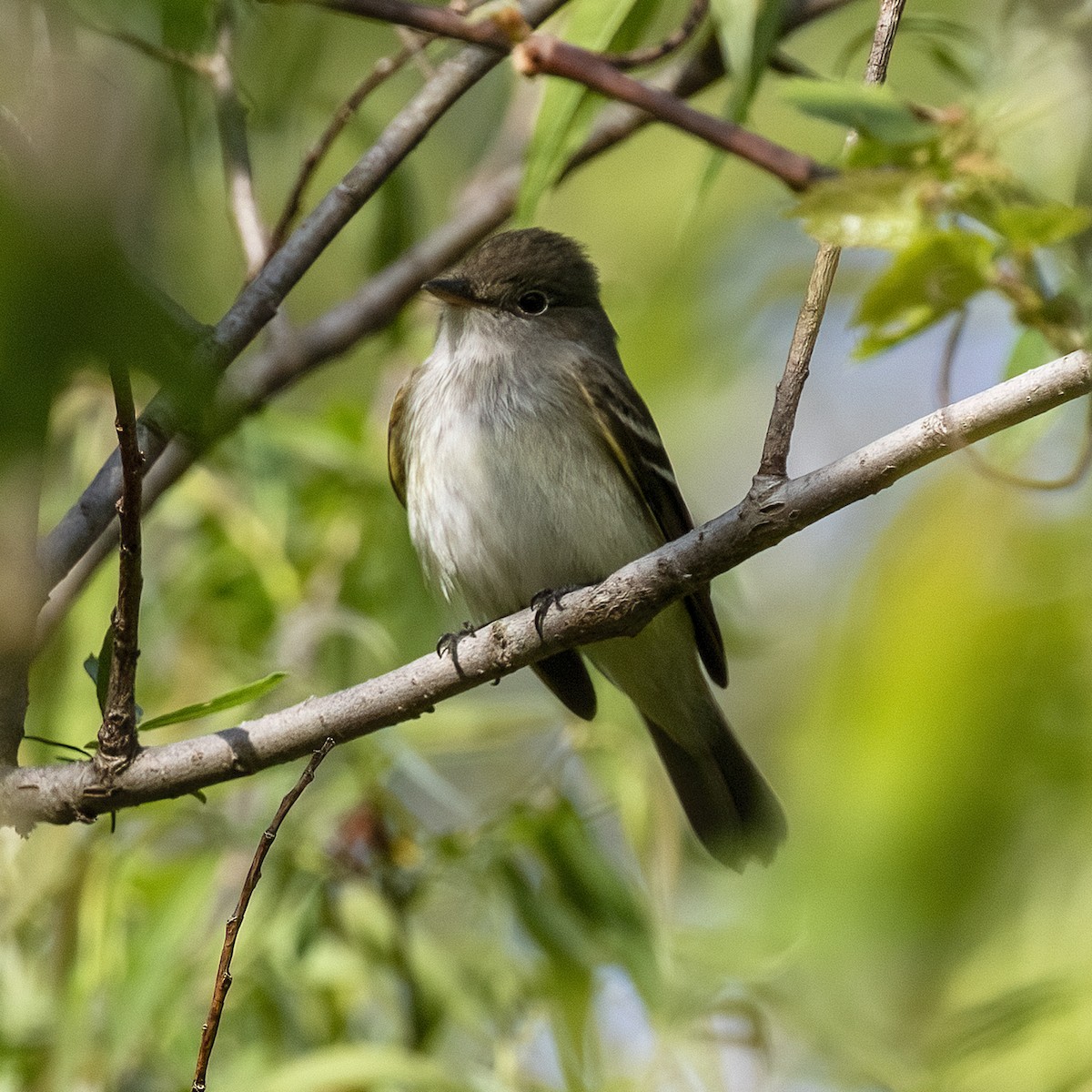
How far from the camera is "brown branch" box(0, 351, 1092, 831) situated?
244 cm

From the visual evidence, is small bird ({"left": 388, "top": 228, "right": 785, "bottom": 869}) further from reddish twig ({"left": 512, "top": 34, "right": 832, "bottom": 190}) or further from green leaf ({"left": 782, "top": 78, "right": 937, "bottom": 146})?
green leaf ({"left": 782, "top": 78, "right": 937, "bottom": 146})

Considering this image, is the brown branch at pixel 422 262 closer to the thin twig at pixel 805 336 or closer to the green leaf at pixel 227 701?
the green leaf at pixel 227 701

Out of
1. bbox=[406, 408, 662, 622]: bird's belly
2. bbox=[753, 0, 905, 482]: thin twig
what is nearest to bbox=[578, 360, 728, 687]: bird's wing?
bbox=[406, 408, 662, 622]: bird's belly

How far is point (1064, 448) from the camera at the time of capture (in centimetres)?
345

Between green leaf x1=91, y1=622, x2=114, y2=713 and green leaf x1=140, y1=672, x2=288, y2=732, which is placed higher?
green leaf x1=91, y1=622, x2=114, y2=713

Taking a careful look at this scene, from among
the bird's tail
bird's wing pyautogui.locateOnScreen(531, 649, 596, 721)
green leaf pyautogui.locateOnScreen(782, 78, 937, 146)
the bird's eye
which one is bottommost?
green leaf pyautogui.locateOnScreen(782, 78, 937, 146)

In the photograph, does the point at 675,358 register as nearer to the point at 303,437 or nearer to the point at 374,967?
the point at 303,437

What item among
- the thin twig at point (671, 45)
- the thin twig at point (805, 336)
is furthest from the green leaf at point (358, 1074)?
the thin twig at point (671, 45)

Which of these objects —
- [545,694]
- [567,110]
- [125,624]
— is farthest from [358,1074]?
[545,694]

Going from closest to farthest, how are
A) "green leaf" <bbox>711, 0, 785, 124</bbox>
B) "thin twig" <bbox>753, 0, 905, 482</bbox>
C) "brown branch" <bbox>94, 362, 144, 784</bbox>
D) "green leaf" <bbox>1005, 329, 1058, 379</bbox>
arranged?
"brown branch" <bbox>94, 362, 144, 784</bbox> → "thin twig" <bbox>753, 0, 905, 482</bbox> → "green leaf" <bbox>711, 0, 785, 124</bbox> → "green leaf" <bbox>1005, 329, 1058, 379</bbox>

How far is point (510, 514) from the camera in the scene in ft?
14.4

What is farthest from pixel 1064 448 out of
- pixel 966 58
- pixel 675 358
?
pixel 675 358

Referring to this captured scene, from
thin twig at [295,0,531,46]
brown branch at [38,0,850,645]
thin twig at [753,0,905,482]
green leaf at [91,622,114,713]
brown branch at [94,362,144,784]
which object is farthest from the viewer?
brown branch at [38,0,850,645]

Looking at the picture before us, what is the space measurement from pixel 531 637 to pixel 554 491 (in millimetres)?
1355
